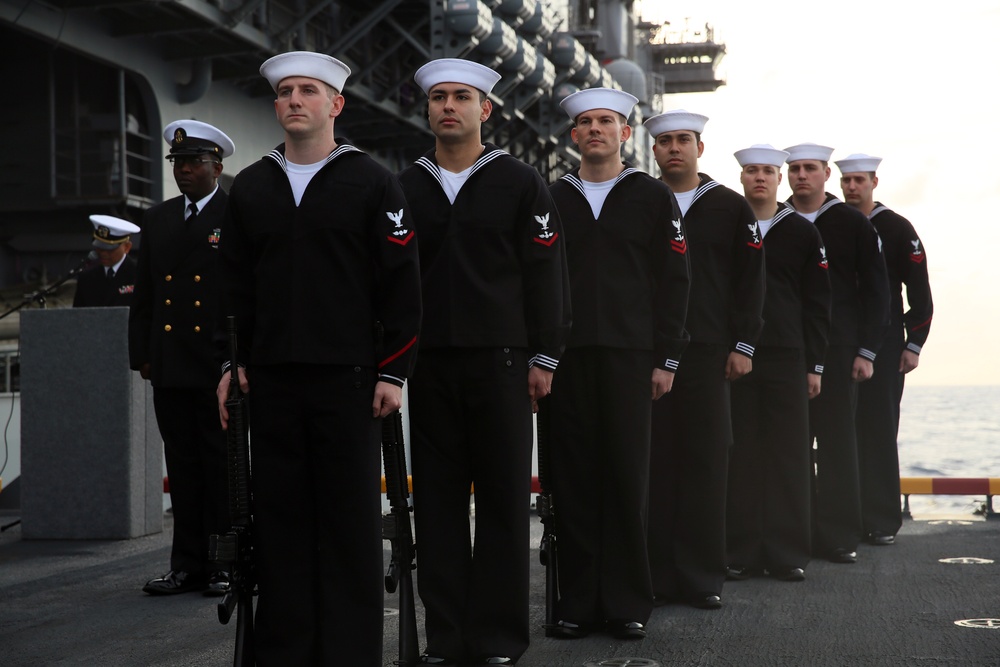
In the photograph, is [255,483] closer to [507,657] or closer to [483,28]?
[507,657]

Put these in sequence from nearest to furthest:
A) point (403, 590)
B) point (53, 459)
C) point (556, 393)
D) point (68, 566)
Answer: point (403, 590) < point (556, 393) < point (68, 566) < point (53, 459)

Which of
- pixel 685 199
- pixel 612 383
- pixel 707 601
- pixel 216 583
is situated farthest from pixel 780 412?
pixel 216 583

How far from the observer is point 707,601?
576 cm

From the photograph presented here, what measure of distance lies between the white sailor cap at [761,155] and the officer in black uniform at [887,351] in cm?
148

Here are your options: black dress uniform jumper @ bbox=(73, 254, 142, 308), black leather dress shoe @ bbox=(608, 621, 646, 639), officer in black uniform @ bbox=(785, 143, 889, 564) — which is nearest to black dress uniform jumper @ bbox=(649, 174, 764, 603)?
black leather dress shoe @ bbox=(608, 621, 646, 639)

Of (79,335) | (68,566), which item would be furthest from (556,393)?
(79,335)

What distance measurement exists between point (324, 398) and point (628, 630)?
5.51ft

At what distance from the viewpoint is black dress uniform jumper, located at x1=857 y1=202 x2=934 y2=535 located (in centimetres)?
823

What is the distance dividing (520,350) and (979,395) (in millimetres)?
109885

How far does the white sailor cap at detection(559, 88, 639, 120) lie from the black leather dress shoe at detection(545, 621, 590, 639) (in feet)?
6.67

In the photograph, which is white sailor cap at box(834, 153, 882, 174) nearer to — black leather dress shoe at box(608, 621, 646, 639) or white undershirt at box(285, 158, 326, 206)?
black leather dress shoe at box(608, 621, 646, 639)

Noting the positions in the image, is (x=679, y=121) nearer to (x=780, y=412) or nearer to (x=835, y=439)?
(x=780, y=412)

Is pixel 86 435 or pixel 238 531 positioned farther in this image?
pixel 86 435

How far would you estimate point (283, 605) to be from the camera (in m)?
4.11
